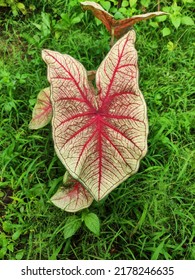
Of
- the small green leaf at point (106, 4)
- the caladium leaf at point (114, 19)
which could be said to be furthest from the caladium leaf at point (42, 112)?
the small green leaf at point (106, 4)

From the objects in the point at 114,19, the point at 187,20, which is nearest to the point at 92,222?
the point at 114,19

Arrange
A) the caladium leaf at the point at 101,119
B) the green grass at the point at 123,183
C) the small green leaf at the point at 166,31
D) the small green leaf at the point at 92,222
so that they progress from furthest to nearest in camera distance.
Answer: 1. the small green leaf at the point at 166,31
2. the green grass at the point at 123,183
3. the small green leaf at the point at 92,222
4. the caladium leaf at the point at 101,119

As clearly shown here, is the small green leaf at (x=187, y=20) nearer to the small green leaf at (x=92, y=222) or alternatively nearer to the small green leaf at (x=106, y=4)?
the small green leaf at (x=106, y=4)

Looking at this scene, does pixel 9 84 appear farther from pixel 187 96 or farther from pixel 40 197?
pixel 187 96

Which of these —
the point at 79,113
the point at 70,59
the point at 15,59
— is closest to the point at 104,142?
the point at 79,113

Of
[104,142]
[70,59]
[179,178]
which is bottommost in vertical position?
[179,178]

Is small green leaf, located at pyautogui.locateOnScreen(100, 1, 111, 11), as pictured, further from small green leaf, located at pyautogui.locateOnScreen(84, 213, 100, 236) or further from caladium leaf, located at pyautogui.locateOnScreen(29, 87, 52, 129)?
small green leaf, located at pyautogui.locateOnScreen(84, 213, 100, 236)
